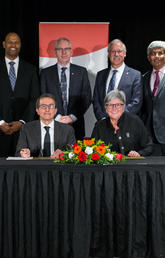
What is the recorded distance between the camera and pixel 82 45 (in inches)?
236

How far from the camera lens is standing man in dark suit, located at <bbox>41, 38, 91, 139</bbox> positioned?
17.3 ft

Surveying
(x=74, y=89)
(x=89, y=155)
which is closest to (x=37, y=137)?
(x=89, y=155)

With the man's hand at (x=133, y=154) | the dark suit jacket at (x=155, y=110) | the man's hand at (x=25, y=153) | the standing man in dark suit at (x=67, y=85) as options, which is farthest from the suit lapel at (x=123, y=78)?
the man's hand at (x=25, y=153)

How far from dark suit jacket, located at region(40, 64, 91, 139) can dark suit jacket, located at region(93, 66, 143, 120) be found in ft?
0.69

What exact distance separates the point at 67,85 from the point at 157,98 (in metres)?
1.20

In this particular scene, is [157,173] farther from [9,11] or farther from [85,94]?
[9,11]

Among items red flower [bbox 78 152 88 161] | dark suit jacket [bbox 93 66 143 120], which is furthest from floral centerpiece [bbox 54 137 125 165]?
dark suit jacket [bbox 93 66 143 120]

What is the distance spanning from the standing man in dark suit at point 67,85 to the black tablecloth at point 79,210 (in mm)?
1928

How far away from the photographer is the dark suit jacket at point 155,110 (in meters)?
4.96

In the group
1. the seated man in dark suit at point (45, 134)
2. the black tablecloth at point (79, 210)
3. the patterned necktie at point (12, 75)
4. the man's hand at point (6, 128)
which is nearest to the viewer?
the black tablecloth at point (79, 210)

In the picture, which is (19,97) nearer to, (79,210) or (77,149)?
(77,149)

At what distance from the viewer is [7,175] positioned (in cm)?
335

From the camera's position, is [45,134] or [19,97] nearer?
[45,134]

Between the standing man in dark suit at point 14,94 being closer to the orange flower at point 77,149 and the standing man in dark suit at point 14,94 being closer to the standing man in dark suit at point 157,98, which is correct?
the standing man in dark suit at point 157,98
